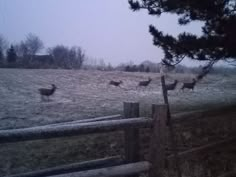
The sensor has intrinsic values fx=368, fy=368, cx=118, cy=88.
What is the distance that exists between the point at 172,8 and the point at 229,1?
1.49m

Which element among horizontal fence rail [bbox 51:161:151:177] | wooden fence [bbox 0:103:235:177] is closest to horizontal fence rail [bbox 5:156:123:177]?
wooden fence [bbox 0:103:235:177]

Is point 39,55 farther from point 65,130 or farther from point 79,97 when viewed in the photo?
point 65,130

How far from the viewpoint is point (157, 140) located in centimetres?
440

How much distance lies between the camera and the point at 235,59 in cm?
1030

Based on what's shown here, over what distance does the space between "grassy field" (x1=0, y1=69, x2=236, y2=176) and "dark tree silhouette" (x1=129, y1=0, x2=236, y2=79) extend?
8.94 ft

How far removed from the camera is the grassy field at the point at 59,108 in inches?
265

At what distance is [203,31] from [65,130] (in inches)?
280

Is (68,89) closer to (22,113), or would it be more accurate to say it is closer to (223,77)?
(22,113)

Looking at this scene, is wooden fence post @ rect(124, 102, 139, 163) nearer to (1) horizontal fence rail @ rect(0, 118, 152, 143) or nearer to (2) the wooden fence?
(2) the wooden fence

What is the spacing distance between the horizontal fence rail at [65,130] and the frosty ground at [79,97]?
6.25 metres

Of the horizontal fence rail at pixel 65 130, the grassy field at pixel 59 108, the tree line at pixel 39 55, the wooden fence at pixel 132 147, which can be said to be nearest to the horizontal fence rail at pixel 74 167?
the wooden fence at pixel 132 147

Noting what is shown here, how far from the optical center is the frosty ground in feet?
39.8

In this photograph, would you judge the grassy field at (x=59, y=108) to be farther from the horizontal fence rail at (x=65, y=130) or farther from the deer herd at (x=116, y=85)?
the horizontal fence rail at (x=65, y=130)

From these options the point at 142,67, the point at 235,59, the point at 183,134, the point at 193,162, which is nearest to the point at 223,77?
the point at 142,67
